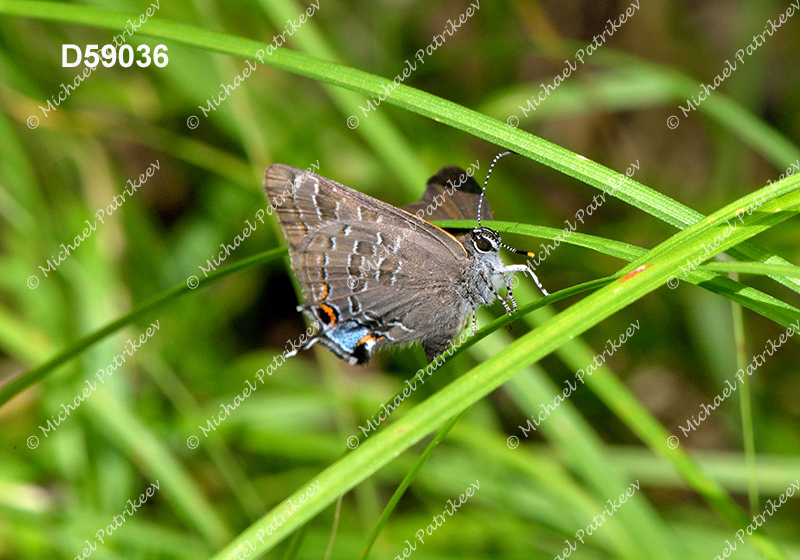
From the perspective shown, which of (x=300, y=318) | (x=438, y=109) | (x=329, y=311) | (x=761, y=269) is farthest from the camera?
(x=300, y=318)

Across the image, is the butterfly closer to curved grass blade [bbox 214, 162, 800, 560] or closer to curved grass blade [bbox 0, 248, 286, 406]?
curved grass blade [bbox 0, 248, 286, 406]

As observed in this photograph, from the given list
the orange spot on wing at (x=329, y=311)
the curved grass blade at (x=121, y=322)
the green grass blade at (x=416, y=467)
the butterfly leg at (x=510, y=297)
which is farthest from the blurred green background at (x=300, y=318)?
the curved grass blade at (x=121, y=322)

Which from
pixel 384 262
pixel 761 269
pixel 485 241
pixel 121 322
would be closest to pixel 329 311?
pixel 384 262

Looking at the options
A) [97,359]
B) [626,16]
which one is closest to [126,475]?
[97,359]

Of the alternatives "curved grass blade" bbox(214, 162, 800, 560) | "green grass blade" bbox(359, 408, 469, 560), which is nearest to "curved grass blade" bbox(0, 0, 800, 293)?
"curved grass blade" bbox(214, 162, 800, 560)

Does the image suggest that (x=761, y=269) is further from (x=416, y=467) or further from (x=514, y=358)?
(x=416, y=467)

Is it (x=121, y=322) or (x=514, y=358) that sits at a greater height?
(x=121, y=322)

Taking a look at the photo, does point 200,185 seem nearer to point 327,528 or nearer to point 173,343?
point 173,343
